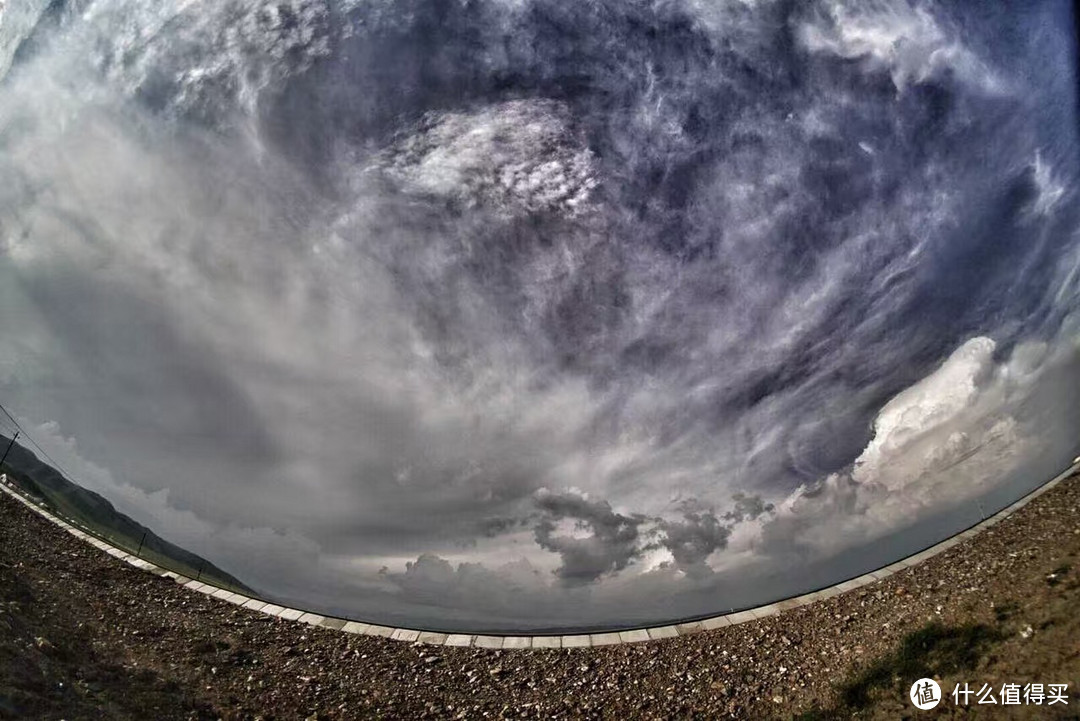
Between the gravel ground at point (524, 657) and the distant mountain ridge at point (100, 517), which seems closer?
the gravel ground at point (524, 657)

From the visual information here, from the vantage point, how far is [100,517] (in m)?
8.51

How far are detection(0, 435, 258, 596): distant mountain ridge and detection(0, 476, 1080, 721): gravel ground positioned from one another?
261mm

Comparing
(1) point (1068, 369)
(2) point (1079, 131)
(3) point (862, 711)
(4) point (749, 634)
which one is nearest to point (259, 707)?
(4) point (749, 634)

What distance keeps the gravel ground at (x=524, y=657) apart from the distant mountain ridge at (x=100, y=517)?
10.3 inches

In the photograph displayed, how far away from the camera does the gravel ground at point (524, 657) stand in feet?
22.9

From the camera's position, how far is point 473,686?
7480 mm

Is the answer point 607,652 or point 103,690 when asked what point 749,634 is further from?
point 103,690

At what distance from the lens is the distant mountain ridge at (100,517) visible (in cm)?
834

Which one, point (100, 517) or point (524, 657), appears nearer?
point (524, 657)

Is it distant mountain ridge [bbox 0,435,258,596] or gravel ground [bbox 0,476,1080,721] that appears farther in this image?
distant mountain ridge [bbox 0,435,258,596]

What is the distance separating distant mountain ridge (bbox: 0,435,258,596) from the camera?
8.34 metres

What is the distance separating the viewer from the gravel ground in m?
6.99

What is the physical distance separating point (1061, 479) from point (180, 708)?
41.7 ft

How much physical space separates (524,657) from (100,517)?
633 cm
